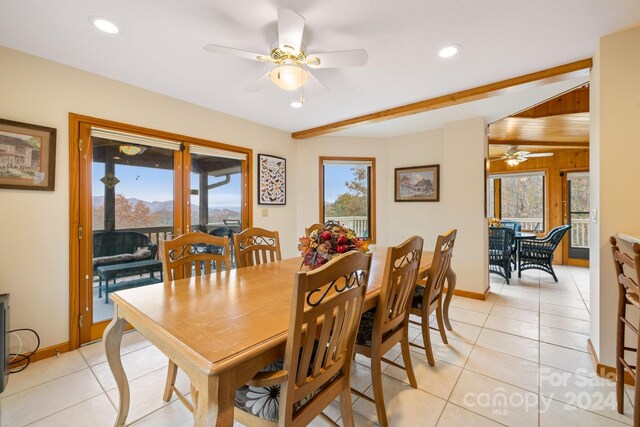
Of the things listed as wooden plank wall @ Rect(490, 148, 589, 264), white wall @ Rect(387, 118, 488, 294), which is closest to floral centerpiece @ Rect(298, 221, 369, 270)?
white wall @ Rect(387, 118, 488, 294)

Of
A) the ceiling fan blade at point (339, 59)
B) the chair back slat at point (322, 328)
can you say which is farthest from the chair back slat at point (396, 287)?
the ceiling fan blade at point (339, 59)

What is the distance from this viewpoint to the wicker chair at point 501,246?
4090mm

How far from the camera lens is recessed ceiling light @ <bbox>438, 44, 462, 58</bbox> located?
6.53 ft

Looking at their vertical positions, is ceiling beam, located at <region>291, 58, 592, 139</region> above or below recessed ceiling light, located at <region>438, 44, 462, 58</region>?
below

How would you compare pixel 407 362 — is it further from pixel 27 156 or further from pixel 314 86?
pixel 27 156

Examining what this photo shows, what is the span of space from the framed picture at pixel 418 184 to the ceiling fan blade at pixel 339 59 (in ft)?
9.01

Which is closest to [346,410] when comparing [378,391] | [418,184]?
[378,391]

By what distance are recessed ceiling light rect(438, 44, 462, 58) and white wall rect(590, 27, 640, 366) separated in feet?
3.15

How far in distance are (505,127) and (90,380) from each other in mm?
5645

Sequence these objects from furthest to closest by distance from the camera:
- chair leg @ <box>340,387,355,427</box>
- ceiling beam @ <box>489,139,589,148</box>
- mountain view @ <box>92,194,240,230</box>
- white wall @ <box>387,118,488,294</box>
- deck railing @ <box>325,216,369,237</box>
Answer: ceiling beam @ <box>489,139,589,148</box> < deck railing @ <box>325,216,369,237</box> < white wall @ <box>387,118,488,294</box> < mountain view @ <box>92,194,240,230</box> < chair leg @ <box>340,387,355,427</box>

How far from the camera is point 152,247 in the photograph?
2867 mm

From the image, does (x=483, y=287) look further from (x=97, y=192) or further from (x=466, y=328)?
(x=97, y=192)

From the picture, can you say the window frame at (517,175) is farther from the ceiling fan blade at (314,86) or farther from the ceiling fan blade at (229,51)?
the ceiling fan blade at (229,51)

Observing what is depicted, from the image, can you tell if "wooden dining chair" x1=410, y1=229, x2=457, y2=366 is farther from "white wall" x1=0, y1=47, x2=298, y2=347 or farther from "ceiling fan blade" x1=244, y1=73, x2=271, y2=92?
"white wall" x1=0, y1=47, x2=298, y2=347
